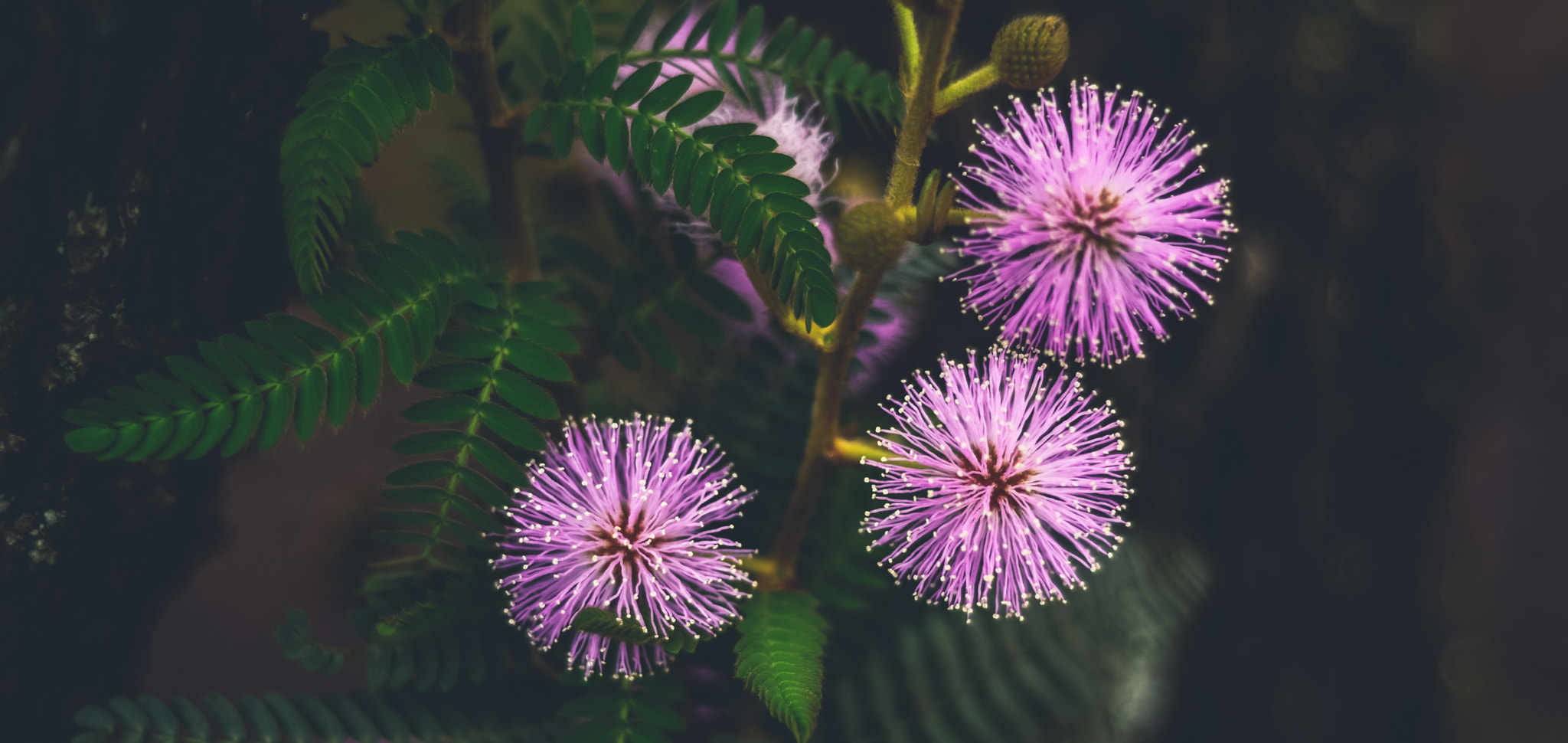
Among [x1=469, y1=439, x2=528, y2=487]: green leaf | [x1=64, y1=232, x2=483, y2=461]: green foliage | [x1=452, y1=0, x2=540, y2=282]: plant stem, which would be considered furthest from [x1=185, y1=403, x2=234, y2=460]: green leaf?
[x1=452, y1=0, x2=540, y2=282]: plant stem

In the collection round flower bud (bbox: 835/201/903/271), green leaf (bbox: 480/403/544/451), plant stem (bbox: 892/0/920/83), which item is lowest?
green leaf (bbox: 480/403/544/451)

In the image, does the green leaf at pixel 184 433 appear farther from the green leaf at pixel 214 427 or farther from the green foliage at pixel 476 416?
the green foliage at pixel 476 416

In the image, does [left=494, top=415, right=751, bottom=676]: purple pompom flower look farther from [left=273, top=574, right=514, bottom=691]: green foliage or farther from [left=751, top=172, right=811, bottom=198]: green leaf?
[left=751, top=172, right=811, bottom=198]: green leaf

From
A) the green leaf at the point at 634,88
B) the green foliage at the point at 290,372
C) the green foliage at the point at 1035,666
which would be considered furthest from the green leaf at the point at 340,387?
the green foliage at the point at 1035,666

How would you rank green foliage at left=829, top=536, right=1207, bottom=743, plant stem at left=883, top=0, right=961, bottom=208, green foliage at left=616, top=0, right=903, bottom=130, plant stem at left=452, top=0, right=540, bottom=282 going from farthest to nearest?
green foliage at left=829, top=536, right=1207, bottom=743 → green foliage at left=616, top=0, right=903, bottom=130 → plant stem at left=452, top=0, right=540, bottom=282 → plant stem at left=883, top=0, right=961, bottom=208

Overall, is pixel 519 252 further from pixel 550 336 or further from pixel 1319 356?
pixel 1319 356

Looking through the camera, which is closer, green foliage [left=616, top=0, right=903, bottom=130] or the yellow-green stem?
the yellow-green stem

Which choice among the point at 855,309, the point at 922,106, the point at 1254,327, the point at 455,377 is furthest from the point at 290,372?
the point at 1254,327
